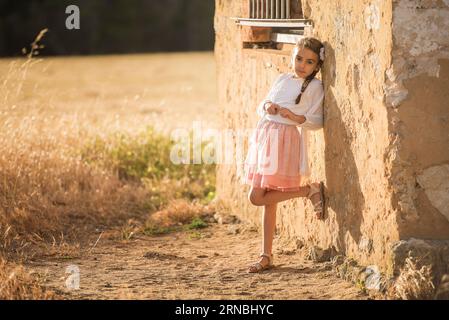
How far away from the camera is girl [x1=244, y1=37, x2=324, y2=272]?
506 centimetres

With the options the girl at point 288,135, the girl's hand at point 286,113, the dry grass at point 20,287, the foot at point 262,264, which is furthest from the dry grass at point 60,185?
the girl's hand at point 286,113

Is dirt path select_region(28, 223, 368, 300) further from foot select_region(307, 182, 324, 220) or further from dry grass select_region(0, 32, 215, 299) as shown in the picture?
foot select_region(307, 182, 324, 220)

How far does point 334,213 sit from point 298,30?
4.85 ft

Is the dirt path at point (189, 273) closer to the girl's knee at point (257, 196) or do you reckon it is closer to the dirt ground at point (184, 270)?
the dirt ground at point (184, 270)

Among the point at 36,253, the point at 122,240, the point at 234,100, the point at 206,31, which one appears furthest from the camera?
the point at 206,31

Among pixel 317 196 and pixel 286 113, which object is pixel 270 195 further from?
pixel 286 113

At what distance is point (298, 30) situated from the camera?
584 cm

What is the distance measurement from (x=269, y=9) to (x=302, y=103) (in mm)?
1113

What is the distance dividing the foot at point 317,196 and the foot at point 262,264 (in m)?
0.43

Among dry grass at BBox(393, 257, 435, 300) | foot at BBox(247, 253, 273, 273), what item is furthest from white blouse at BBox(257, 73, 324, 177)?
dry grass at BBox(393, 257, 435, 300)

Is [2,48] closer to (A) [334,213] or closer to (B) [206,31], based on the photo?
(B) [206,31]

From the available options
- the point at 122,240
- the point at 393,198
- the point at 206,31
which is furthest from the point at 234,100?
the point at 206,31

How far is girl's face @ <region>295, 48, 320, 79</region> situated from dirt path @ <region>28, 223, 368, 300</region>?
1.22 meters
